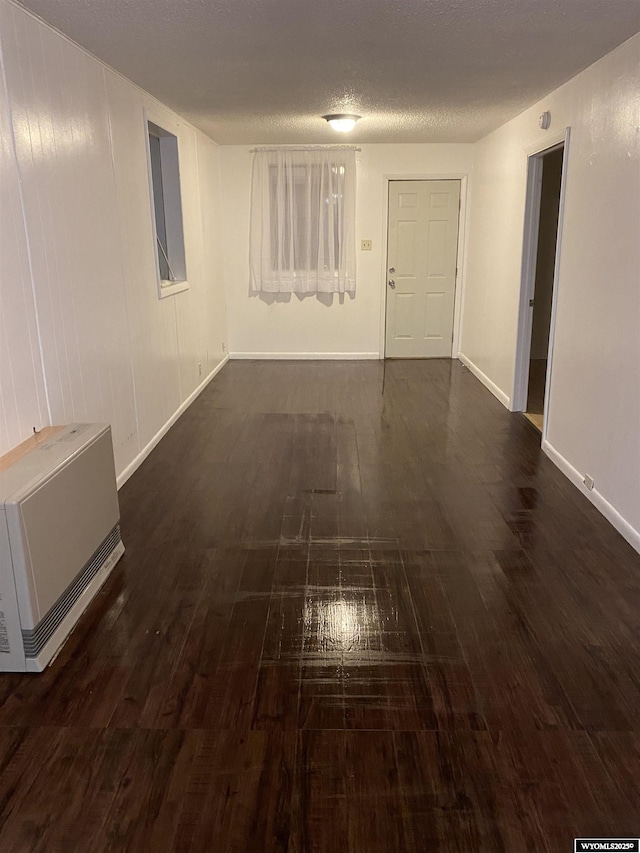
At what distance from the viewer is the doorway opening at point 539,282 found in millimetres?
4959

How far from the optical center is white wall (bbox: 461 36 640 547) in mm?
3152

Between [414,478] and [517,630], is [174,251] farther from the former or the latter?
[517,630]

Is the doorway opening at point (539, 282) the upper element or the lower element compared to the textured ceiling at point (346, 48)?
lower

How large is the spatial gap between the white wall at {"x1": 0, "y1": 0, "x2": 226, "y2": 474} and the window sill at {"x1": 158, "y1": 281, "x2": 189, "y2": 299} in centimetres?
9

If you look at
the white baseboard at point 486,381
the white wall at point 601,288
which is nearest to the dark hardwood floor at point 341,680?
the white wall at point 601,288

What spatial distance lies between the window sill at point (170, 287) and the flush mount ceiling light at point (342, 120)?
72.6 inches

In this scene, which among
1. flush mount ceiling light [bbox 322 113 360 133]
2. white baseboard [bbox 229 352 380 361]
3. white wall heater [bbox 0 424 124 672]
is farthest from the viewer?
white baseboard [bbox 229 352 380 361]

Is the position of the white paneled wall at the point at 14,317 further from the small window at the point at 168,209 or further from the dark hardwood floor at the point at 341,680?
the small window at the point at 168,209

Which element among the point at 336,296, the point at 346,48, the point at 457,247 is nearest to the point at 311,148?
the point at 336,296

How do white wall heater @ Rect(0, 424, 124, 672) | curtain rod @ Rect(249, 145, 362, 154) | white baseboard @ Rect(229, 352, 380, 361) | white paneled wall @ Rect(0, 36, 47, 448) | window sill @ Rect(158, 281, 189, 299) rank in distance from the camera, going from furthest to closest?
white baseboard @ Rect(229, 352, 380, 361), curtain rod @ Rect(249, 145, 362, 154), window sill @ Rect(158, 281, 189, 299), white paneled wall @ Rect(0, 36, 47, 448), white wall heater @ Rect(0, 424, 124, 672)

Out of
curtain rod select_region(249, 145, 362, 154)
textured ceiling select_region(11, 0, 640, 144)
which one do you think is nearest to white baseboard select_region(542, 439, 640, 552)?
textured ceiling select_region(11, 0, 640, 144)

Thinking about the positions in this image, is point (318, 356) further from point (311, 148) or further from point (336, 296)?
point (311, 148)

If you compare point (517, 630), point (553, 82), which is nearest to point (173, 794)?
point (517, 630)

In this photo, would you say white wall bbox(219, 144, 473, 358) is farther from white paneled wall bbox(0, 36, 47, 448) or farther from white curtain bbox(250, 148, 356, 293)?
white paneled wall bbox(0, 36, 47, 448)
